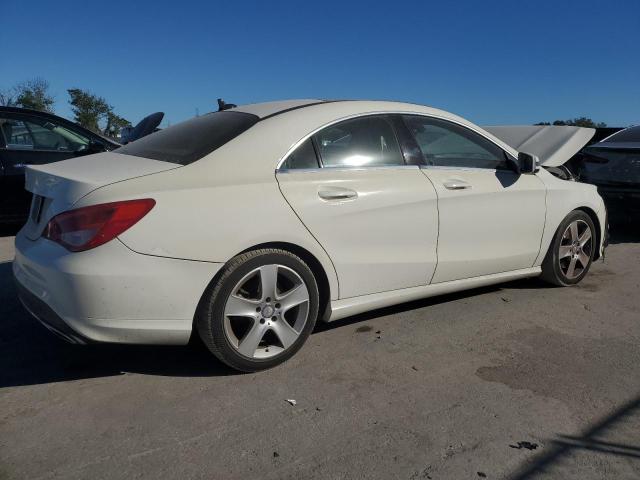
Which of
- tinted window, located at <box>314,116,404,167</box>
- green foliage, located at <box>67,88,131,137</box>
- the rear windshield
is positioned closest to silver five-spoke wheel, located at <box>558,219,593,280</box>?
Answer: tinted window, located at <box>314,116,404,167</box>

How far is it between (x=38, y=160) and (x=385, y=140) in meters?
4.69

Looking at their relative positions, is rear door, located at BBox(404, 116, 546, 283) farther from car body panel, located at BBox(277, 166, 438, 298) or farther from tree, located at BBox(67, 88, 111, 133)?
tree, located at BBox(67, 88, 111, 133)

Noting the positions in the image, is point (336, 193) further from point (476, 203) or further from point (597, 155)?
point (597, 155)

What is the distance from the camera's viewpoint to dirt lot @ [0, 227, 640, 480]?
2.39 metres

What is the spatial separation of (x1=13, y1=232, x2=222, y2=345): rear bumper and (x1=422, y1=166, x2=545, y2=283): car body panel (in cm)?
174

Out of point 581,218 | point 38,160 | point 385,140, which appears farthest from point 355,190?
point 38,160

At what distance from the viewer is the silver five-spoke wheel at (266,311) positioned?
3080 mm

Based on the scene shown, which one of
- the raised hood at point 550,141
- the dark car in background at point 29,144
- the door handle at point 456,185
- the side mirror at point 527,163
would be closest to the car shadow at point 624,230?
the raised hood at point 550,141

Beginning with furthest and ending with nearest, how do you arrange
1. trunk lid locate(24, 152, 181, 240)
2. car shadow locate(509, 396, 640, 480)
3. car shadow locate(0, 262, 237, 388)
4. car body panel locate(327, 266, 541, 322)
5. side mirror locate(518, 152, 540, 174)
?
1. side mirror locate(518, 152, 540, 174)
2. car body panel locate(327, 266, 541, 322)
3. car shadow locate(0, 262, 237, 388)
4. trunk lid locate(24, 152, 181, 240)
5. car shadow locate(509, 396, 640, 480)

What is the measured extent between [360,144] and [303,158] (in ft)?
1.58

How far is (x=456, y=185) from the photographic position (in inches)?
156

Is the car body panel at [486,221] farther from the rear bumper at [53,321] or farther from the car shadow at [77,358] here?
the rear bumper at [53,321]

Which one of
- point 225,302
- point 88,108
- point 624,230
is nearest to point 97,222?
point 225,302

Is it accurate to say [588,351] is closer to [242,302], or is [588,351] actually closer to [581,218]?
[581,218]
